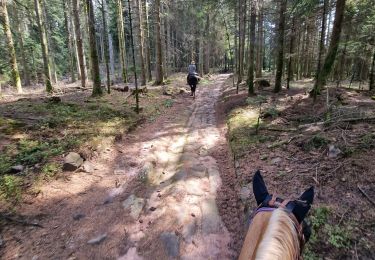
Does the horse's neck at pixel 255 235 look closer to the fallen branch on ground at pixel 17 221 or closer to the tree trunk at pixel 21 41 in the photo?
the fallen branch on ground at pixel 17 221

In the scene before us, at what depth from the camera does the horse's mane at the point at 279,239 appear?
73.4 inches

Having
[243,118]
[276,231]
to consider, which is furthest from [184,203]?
[243,118]

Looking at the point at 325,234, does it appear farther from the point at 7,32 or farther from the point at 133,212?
the point at 7,32

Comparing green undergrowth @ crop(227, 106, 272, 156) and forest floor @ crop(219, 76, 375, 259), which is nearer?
forest floor @ crop(219, 76, 375, 259)

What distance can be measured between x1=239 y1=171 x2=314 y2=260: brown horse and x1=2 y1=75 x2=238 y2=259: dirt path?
207cm

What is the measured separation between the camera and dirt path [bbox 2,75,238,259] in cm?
429

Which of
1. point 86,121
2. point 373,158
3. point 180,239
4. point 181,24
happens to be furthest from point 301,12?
point 181,24

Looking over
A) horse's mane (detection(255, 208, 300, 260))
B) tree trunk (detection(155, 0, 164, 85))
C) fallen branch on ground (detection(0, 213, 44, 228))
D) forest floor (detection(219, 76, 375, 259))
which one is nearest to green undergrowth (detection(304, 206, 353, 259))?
forest floor (detection(219, 76, 375, 259))

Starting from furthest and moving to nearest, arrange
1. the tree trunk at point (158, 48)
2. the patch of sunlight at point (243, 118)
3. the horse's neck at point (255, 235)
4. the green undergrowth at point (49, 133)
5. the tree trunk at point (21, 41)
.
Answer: the tree trunk at point (21, 41), the tree trunk at point (158, 48), the patch of sunlight at point (243, 118), the green undergrowth at point (49, 133), the horse's neck at point (255, 235)

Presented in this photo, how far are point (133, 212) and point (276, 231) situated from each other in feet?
12.6

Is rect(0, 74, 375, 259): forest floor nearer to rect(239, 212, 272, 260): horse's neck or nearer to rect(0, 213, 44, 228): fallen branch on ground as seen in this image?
rect(0, 213, 44, 228): fallen branch on ground

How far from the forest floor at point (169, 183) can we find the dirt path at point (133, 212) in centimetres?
2

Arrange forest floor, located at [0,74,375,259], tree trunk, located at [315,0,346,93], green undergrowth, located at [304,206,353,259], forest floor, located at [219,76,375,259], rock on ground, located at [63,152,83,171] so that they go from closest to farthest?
green undergrowth, located at [304,206,353,259] → forest floor, located at [219,76,375,259] → forest floor, located at [0,74,375,259] → rock on ground, located at [63,152,83,171] → tree trunk, located at [315,0,346,93]

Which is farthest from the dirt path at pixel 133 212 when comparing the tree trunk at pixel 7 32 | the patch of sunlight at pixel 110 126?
the tree trunk at pixel 7 32
